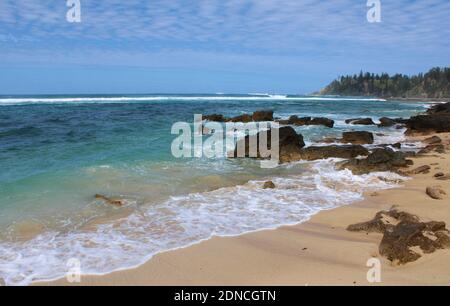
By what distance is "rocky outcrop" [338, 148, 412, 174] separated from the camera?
989cm

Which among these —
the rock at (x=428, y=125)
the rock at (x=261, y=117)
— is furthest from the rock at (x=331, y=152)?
Answer: the rock at (x=261, y=117)

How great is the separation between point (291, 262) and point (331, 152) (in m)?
8.10

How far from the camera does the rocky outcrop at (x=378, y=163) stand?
9891 millimetres

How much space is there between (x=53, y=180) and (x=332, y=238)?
237 inches

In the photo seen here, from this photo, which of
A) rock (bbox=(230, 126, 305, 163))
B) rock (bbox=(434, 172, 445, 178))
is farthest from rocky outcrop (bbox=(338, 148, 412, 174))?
rock (bbox=(230, 126, 305, 163))

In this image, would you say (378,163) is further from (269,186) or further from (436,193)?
(269,186)

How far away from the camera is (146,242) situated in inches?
209

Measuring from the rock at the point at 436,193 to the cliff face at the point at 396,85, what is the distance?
107 m

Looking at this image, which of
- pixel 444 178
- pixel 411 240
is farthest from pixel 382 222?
pixel 444 178

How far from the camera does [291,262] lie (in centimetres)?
463

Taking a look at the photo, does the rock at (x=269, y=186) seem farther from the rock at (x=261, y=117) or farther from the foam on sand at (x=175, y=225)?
the rock at (x=261, y=117)

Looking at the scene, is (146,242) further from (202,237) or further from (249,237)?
(249,237)

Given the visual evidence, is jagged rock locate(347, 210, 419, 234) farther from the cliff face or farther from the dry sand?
the cliff face
